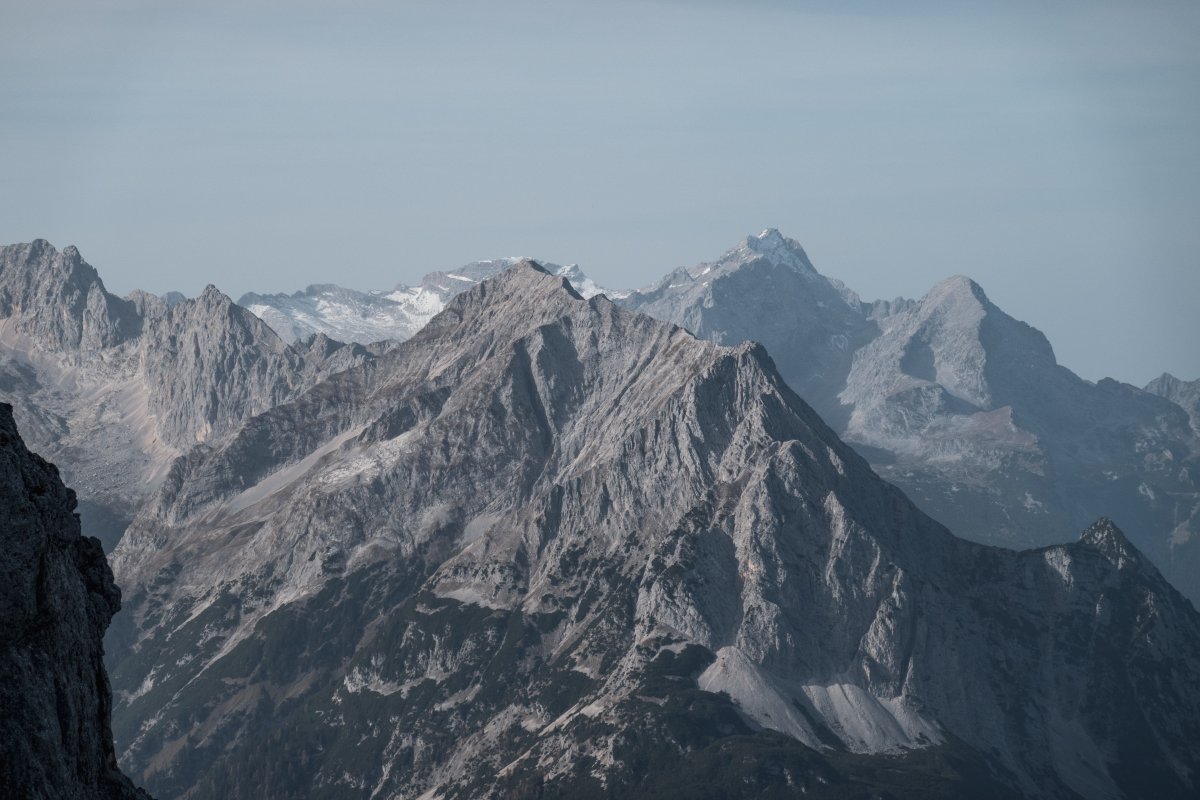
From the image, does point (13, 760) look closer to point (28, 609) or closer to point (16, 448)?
point (28, 609)

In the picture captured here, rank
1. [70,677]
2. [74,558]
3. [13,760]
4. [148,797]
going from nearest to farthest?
[13,760], [70,677], [74,558], [148,797]

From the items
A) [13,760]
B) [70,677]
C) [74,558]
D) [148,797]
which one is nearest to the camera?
[13,760]

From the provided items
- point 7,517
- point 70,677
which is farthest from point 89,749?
point 7,517

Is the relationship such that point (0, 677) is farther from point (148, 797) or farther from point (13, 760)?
point (148, 797)

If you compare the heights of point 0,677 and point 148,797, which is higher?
point 0,677

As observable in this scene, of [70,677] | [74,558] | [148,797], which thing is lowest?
[148,797]

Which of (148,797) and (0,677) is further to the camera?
(148,797)
